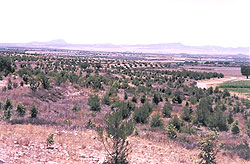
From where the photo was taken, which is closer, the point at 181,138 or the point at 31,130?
the point at 31,130

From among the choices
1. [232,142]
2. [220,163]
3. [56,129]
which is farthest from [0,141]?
[232,142]

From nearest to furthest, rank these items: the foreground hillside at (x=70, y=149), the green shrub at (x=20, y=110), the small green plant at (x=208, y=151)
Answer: the foreground hillside at (x=70, y=149) → the small green plant at (x=208, y=151) → the green shrub at (x=20, y=110)

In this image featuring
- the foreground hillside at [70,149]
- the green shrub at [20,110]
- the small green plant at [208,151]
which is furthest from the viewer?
the green shrub at [20,110]

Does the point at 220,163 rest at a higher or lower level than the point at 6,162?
lower

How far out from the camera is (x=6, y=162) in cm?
784

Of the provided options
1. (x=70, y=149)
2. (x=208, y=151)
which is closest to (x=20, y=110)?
(x=70, y=149)

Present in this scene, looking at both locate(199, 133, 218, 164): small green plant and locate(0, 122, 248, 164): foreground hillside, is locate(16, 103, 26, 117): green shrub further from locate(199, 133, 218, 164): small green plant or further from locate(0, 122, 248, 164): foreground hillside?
locate(199, 133, 218, 164): small green plant

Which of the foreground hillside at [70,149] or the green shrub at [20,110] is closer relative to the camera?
the foreground hillside at [70,149]

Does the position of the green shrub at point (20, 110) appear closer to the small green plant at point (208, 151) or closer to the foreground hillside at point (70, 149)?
the foreground hillside at point (70, 149)

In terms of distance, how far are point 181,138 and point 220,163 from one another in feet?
12.0

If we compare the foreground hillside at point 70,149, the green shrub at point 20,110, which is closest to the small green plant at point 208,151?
the foreground hillside at point 70,149

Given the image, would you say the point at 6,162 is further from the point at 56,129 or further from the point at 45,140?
the point at 56,129

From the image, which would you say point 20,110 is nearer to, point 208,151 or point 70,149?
point 70,149

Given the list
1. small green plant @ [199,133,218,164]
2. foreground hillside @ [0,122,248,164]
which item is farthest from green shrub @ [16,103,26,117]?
small green plant @ [199,133,218,164]
